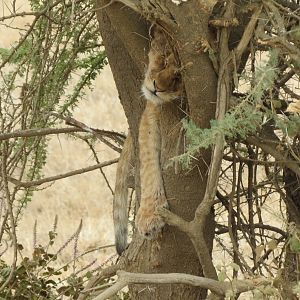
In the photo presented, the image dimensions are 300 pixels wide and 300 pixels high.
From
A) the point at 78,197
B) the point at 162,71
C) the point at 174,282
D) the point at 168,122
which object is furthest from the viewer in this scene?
the point at 78,197

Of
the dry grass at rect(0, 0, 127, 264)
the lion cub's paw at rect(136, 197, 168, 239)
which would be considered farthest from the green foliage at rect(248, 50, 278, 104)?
the dry grass at rect(0, 0, 127, 264)

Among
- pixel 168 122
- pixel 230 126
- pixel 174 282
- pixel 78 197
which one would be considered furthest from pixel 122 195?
pixel 78 197

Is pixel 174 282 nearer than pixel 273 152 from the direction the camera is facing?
Yes

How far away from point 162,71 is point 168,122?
0.67ft

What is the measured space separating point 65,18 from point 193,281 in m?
1.50

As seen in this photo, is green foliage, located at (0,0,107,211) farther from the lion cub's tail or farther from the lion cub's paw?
the lion cub's paw

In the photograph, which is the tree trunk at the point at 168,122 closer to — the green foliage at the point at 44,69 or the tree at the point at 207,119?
the tree at the point at 207,119

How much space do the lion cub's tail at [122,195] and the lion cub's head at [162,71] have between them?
1.87 feet

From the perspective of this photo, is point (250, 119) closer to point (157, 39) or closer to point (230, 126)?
point (230, 126)

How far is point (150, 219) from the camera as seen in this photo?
9.19 feet

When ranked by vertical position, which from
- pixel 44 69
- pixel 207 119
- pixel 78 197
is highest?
pixel 78 197

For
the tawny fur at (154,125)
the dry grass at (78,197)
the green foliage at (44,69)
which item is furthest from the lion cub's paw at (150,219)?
the dry grass at (78,197)

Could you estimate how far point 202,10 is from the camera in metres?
2.39

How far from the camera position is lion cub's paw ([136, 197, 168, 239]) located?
9.10ft
